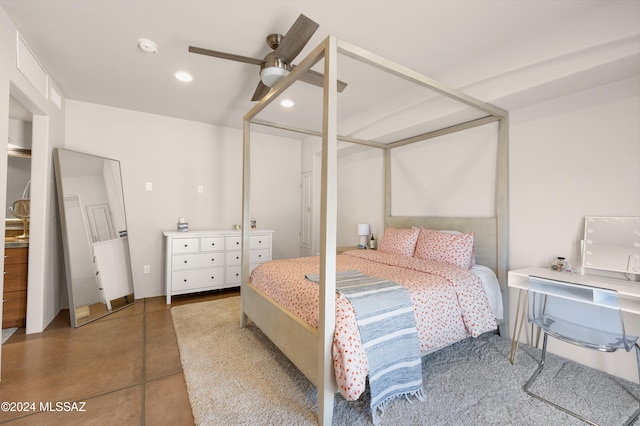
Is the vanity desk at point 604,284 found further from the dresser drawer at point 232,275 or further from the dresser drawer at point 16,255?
the dresser drawer at point 16,255

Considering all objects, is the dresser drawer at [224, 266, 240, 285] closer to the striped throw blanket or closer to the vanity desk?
the striped throw blanket

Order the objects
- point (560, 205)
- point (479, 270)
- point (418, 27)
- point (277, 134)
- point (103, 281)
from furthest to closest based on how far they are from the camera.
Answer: point (277, 134), point (103, 281), point (479, 270), point (560, 205), point (418, 27)

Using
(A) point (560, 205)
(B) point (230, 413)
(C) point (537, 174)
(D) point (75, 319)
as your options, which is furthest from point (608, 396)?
(D) point (75, 319)

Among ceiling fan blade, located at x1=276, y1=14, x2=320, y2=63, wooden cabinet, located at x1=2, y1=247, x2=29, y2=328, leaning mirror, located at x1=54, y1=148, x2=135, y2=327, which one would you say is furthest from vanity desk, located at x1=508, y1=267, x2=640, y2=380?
wooden cabinet, located at x1=2, y1=247, x2=29, y2=328

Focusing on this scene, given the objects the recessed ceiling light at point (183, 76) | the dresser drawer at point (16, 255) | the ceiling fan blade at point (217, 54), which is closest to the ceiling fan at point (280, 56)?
the ceiling fan blade at point (217, 54)

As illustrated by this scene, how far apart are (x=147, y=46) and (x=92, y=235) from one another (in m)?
2.14

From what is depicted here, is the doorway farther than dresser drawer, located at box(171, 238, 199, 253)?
No

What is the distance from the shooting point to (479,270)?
251 centimetres

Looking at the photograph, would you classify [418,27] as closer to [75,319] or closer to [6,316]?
[75,319]

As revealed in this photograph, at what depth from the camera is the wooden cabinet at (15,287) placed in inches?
102

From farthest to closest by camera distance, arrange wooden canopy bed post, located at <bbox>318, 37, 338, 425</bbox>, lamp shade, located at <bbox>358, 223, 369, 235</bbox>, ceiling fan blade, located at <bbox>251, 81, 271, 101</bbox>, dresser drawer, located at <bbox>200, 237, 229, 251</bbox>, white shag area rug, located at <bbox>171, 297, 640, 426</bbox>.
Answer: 1. lamp shade, located at <bbox>358, 223, 369, 235</bbox>
2. dresser drawer, located at <bbox>200, 237, 229, 251</bbox>
3. ceiling fan blade, located at <bbox>251, 81, 271, 101</bbox>
4. white shag area rug, located at <bbox>171, 297, 640, 426</bbox>
5. wooden canopy bed post, located at <bbox>318, 37, 338, 425</bbox>

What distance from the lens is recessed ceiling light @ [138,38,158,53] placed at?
217cm

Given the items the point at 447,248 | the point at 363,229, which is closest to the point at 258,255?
the point at 363,229

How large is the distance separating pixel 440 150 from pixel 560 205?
4.18 ft
